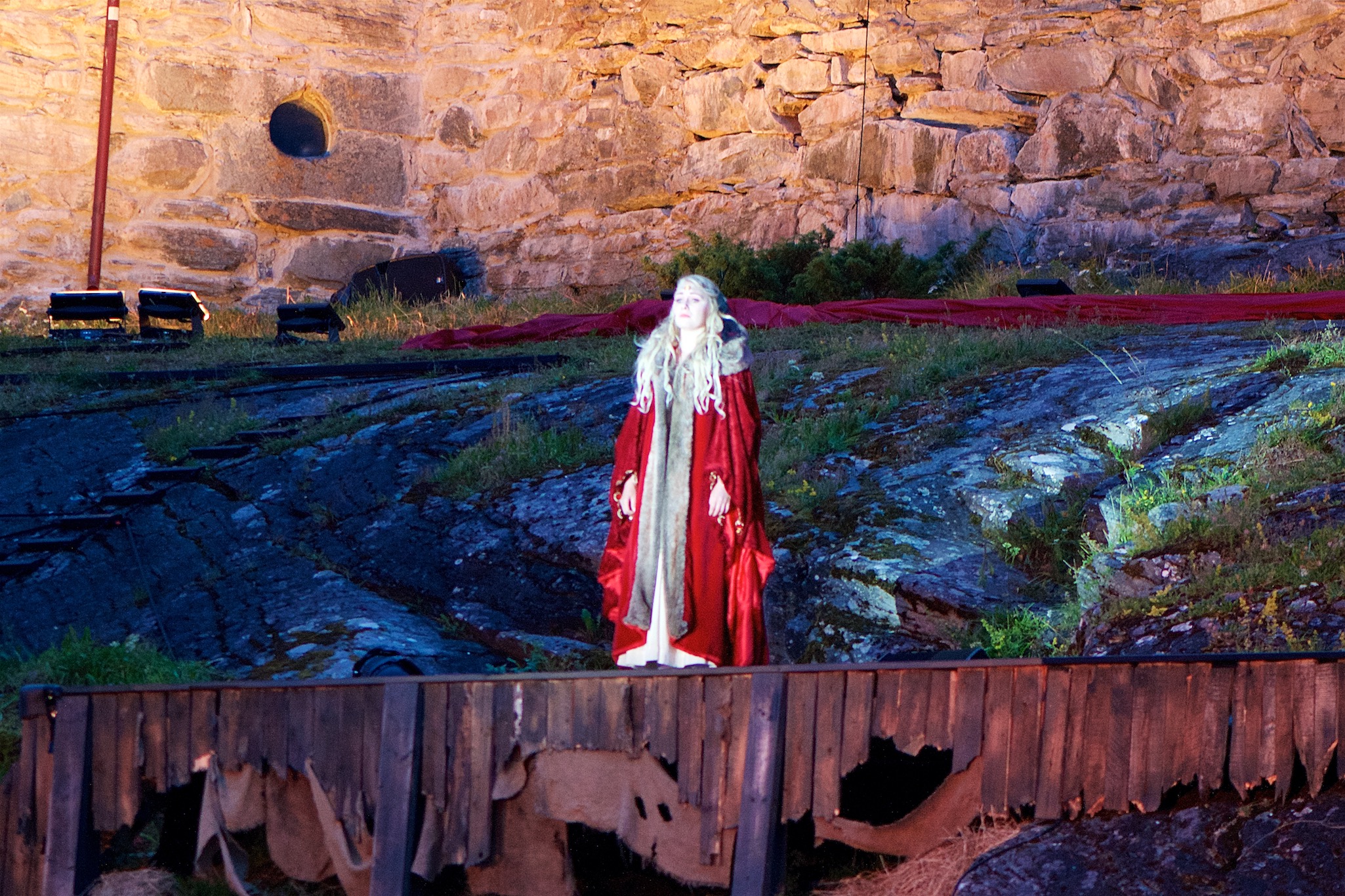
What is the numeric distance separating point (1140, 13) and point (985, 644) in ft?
28.5

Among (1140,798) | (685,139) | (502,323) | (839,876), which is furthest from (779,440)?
(685,139)

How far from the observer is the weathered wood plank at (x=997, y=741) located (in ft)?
13.9

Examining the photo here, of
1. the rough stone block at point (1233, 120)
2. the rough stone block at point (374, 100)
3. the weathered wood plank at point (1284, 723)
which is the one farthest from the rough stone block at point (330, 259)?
the weathered wood plank at point (1284, 723)

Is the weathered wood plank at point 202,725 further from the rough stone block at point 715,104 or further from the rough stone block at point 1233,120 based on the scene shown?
the rough stone block at point 715,104

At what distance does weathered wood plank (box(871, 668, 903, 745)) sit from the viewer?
168 inches

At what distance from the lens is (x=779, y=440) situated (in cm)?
805

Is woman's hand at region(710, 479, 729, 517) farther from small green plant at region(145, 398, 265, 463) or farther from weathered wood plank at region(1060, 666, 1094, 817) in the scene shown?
small green plant at region(145, 398, 265, 463)

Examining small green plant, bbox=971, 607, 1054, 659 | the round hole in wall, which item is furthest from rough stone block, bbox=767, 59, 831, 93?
small green plant, bbox=971, 607, 1054, 659

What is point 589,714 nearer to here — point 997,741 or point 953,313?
point 997,741

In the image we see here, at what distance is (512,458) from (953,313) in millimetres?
4049

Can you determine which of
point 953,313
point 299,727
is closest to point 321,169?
point 953,313

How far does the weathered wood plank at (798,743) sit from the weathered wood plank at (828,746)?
0.01 m

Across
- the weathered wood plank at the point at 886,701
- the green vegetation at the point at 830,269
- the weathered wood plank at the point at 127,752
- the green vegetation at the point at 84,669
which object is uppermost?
the green vegetation at the point at 830,269

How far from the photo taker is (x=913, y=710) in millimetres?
4273
